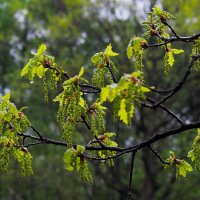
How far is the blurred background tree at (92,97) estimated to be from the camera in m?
8.98

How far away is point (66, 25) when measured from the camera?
30.9 feet

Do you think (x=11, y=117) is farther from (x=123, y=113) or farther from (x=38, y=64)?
(x=123, y=113)

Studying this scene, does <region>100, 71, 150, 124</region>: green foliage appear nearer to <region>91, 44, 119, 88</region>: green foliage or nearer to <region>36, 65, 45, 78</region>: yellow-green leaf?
<region>91, 44, 119, 88</region>: green foliage

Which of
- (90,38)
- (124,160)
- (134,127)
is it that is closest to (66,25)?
(90,38)

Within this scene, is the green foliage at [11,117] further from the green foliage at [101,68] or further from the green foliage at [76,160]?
the green foliage at [101,68]

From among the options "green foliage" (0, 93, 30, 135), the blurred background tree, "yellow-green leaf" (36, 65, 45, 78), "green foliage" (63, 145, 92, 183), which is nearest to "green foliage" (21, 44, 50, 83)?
A: "yellow-green leaf" (36, 65, 45, 78)

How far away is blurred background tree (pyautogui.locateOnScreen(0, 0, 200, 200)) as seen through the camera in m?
8.98

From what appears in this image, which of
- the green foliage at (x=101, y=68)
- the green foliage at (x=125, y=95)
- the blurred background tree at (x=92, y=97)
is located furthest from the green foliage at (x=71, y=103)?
the blurred background tree at (x=92, y=97)

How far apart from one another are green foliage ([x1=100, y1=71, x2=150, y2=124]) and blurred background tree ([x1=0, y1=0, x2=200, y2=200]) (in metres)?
6.39

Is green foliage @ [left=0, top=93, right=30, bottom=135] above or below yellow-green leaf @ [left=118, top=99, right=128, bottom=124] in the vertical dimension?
above

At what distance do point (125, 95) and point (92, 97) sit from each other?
283 inches

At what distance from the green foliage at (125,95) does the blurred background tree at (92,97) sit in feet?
21.0

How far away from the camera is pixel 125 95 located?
5.48ft

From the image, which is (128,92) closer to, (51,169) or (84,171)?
(84,171)
